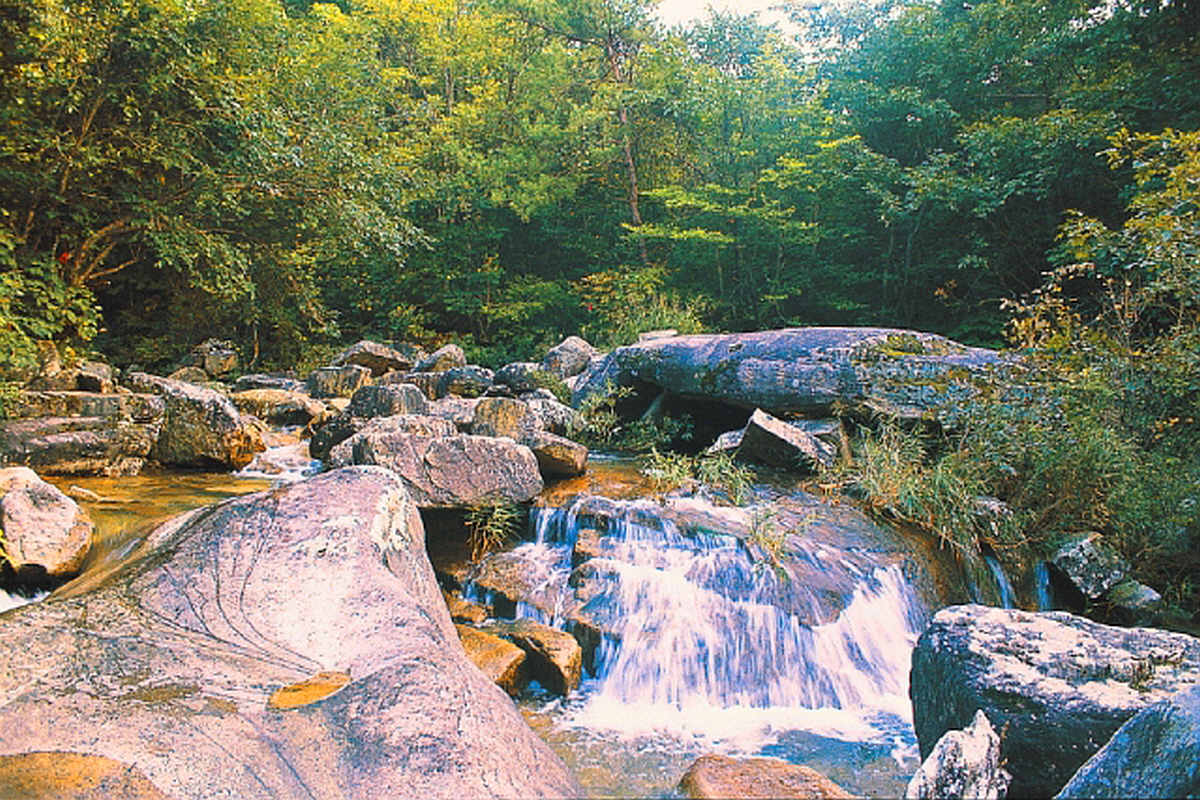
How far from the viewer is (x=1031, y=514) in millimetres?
5383

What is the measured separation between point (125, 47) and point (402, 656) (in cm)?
839

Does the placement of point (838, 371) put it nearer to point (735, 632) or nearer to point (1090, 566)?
point (1090, 566)

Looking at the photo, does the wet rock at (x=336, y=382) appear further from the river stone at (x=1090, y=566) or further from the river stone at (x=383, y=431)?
the river stone at (x=1090, y=566)

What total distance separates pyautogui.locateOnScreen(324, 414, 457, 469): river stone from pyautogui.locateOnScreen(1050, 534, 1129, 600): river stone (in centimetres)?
462

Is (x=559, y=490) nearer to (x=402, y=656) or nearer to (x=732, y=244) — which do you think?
(x=402, y=656)

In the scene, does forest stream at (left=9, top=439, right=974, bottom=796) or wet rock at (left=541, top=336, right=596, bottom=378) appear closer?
forest stream at (left=9, top=439, right=974, bottom=796)

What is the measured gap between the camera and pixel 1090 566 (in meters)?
4.96

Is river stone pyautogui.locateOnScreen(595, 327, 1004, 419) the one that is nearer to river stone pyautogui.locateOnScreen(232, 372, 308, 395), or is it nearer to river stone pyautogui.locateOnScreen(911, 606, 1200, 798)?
river stone pyautogui.locateOnScreen(911, 606, 1200, 798)

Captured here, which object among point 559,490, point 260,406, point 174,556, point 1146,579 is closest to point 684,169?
point 260,406

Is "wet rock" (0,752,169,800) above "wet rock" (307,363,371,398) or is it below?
below

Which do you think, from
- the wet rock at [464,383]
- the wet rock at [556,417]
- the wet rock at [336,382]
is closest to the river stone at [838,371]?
the wet rock at [556,417]

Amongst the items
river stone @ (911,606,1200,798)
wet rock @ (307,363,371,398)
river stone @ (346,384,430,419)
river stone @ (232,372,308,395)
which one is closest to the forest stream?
river stone @ (911,606,1200,798)

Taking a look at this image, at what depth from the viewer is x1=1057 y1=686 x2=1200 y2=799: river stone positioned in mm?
1562

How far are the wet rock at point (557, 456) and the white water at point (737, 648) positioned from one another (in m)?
1.75
